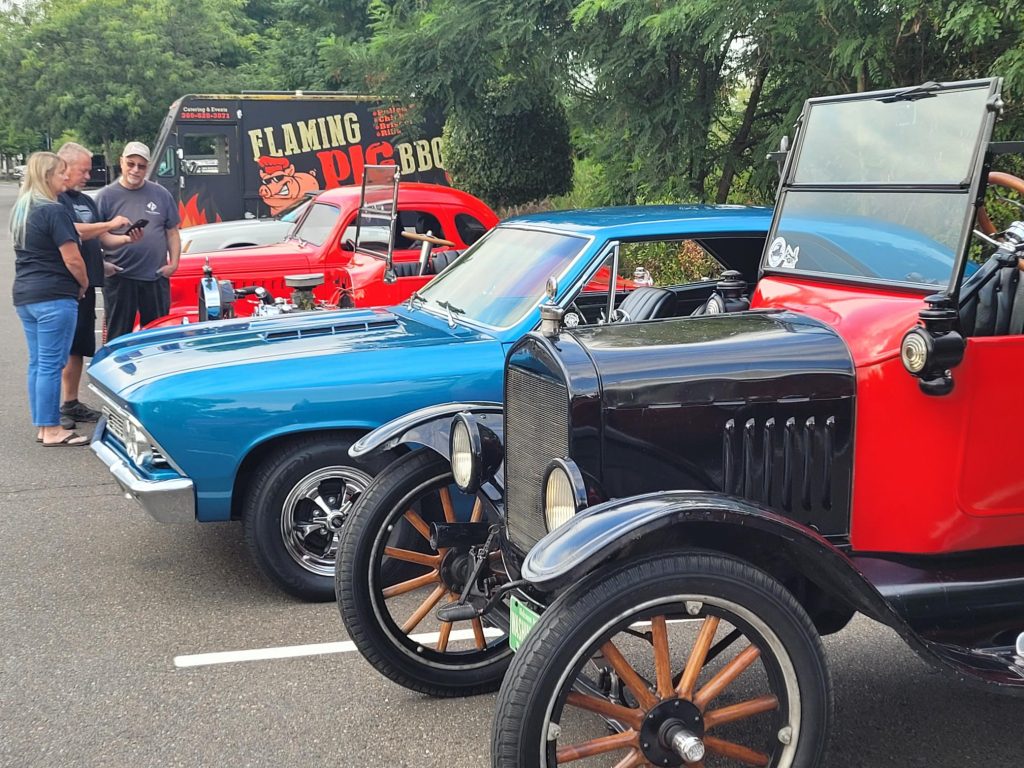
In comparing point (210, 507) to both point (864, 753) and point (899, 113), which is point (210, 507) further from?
point (899, 113)

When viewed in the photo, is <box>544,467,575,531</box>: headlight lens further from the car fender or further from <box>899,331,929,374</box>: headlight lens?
<box>899,331,929,374</box>: headlight lens

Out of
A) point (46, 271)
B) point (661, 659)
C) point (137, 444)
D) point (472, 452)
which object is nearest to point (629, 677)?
point (661, 659)

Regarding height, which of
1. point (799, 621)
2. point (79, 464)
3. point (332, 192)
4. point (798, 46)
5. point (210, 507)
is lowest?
point (79, 464)

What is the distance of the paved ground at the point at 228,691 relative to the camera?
330cm

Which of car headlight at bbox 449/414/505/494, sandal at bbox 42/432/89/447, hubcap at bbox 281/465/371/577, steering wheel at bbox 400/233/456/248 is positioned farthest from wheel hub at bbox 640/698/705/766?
sandal at bbox 42/432/89/447

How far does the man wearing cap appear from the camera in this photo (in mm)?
7617

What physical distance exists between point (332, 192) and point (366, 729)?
278 inches

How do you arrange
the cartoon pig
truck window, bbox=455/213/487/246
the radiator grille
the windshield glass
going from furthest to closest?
1. the cartoon pig
2. the windshield glass
3. truck window, bbox=455/213/487/246
4. the radiator grille

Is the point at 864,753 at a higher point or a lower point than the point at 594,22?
lower

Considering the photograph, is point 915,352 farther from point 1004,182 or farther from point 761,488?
point 1004,182

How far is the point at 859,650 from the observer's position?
13.5ft

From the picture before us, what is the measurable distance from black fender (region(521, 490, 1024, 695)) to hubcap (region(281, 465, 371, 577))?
6.32 ft

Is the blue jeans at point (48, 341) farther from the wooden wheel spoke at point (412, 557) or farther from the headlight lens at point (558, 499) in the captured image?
the headlight lens at point (558, 499)

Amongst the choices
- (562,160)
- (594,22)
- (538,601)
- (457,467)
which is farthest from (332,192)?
(538,601)
